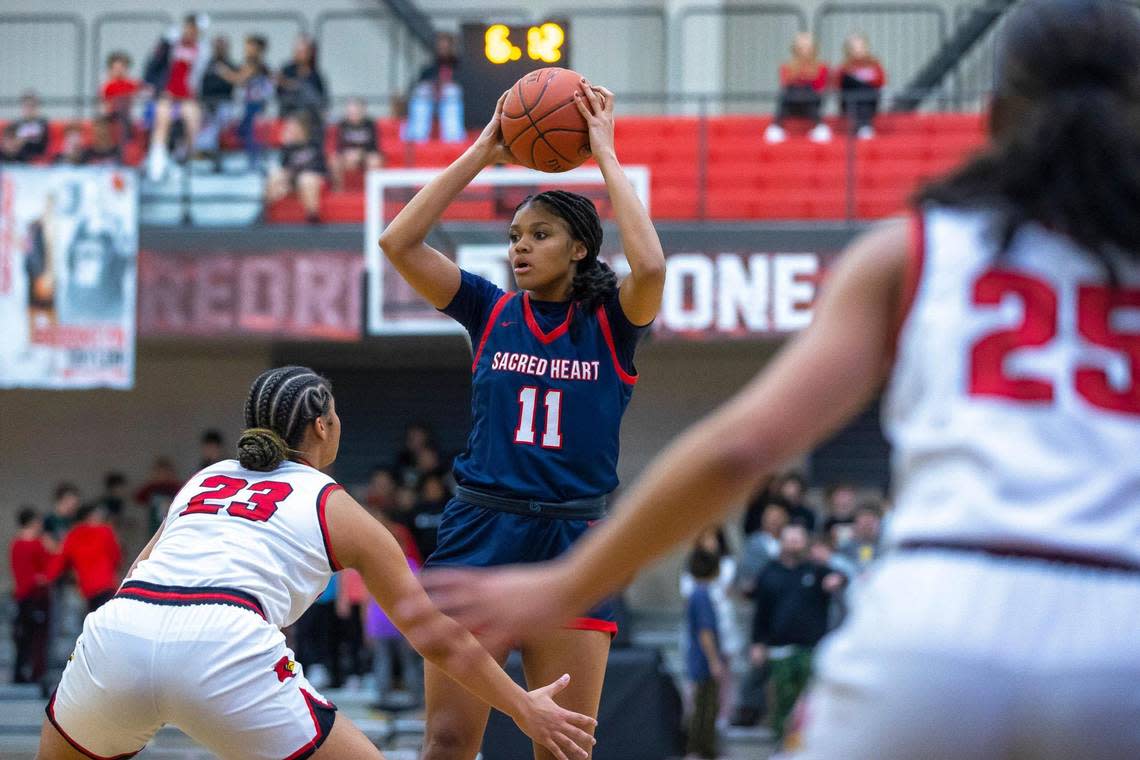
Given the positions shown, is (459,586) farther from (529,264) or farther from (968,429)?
(529,264)

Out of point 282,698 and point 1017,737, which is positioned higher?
point 1017,737

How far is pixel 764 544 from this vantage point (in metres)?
12.4

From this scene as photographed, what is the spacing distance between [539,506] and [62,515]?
11593 mm

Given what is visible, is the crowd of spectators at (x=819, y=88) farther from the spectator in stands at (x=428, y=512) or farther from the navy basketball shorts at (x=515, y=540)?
the navy basketball shorts at (x=515, y=540)

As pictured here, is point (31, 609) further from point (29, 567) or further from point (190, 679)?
point (190, 679)

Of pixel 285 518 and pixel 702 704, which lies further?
pixel 702 704

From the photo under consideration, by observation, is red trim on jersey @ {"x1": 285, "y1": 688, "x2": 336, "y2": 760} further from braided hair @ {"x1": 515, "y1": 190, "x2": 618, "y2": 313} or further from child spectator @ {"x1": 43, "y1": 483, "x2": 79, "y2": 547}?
child spectator @ {"x1": 43, "y1": 483, "x2": 79, "y2": 547}

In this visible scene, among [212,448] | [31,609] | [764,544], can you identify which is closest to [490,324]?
[764,544]

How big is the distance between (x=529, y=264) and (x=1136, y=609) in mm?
2658

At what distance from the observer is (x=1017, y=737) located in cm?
166

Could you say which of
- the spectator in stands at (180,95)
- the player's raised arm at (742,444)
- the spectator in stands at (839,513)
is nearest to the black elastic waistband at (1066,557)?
the player's raised arm at (742,444)

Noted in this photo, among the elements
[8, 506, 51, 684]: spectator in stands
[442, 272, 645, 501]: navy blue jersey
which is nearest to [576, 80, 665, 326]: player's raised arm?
[442, 272, 645, 501]: navy blue jersey

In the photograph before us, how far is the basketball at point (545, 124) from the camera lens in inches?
166

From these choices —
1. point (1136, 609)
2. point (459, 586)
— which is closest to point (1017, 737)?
point (1136, 609)
